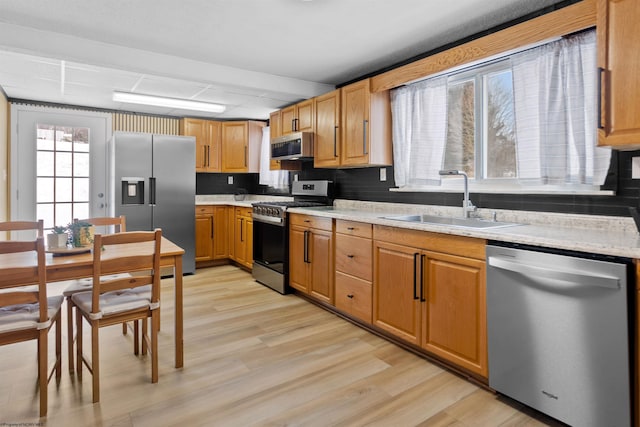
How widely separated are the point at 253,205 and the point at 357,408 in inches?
118

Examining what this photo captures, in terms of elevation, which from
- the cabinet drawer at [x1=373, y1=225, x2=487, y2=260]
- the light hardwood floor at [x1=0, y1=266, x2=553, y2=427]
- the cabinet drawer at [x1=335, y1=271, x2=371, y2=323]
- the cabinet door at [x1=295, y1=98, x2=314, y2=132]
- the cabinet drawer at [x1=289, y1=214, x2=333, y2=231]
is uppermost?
the cabinet door at [x1=295, y1=98, x2=314, y2=132]

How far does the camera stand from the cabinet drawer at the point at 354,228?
2.96 meters

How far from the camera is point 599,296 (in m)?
1.60

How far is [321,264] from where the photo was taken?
3533mm

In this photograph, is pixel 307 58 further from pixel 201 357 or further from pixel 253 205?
pixel 201 357

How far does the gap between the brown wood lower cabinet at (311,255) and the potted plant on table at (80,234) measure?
1869 millimetres

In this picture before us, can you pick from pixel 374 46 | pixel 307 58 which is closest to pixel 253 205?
pixel 307 58

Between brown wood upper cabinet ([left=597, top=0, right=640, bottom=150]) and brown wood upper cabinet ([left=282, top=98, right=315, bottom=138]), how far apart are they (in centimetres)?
278

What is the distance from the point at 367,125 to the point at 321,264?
1.36 m

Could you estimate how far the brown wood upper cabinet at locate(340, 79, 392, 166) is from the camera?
11.3 feet

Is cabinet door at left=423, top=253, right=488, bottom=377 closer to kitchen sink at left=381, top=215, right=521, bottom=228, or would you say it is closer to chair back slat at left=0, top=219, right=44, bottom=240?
kitchen sink at left=381, top=215, right=521, bottom=228

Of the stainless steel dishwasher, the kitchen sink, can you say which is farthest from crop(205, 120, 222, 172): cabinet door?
the stainless steel dishwasher

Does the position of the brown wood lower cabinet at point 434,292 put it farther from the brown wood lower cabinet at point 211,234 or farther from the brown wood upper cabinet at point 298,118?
the brown wood lower cabinet at point 211,234

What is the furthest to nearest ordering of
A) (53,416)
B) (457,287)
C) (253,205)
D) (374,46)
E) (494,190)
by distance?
1. (253,205)
2. (374,46)
3. (494,190)
4. (457,287)
5. (53,416)
